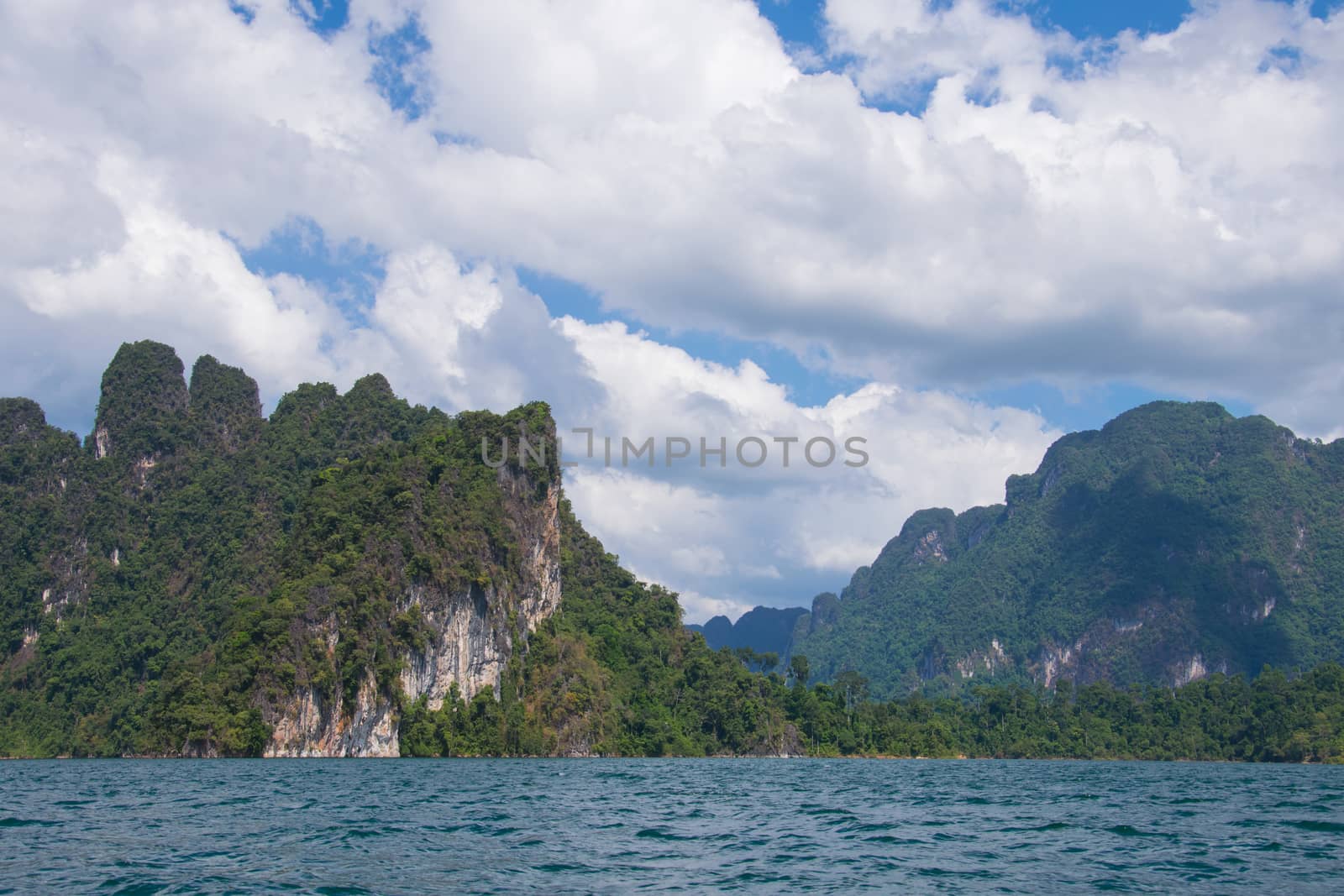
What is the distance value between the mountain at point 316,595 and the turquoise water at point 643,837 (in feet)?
139

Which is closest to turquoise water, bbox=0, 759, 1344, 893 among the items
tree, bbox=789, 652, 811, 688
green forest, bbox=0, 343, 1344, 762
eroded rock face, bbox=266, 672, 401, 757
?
eroded rock face, bbox=266, 672, 401, 757

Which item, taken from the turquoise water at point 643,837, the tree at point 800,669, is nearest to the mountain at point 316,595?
the tree at point 800,669

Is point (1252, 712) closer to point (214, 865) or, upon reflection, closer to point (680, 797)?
point (680, 797)

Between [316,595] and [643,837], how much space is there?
77.1m

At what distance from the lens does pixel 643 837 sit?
31.9 m

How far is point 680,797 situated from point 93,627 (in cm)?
11502

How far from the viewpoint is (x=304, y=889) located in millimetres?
21984

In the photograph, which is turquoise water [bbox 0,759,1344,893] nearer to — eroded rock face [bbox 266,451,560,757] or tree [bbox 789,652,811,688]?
eroded rock face [bbox 266,451,560,757]

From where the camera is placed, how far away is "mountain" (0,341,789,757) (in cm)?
10094

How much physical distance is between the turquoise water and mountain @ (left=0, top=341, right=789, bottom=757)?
139ft

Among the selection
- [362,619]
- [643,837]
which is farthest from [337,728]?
[643,837]

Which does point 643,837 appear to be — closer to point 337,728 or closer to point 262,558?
point 337,728

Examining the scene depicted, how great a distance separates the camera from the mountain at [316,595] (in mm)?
100938

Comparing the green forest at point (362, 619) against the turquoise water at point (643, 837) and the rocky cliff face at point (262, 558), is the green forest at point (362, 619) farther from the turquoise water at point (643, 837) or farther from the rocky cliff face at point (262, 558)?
the turquoise water at point (643, 837)
